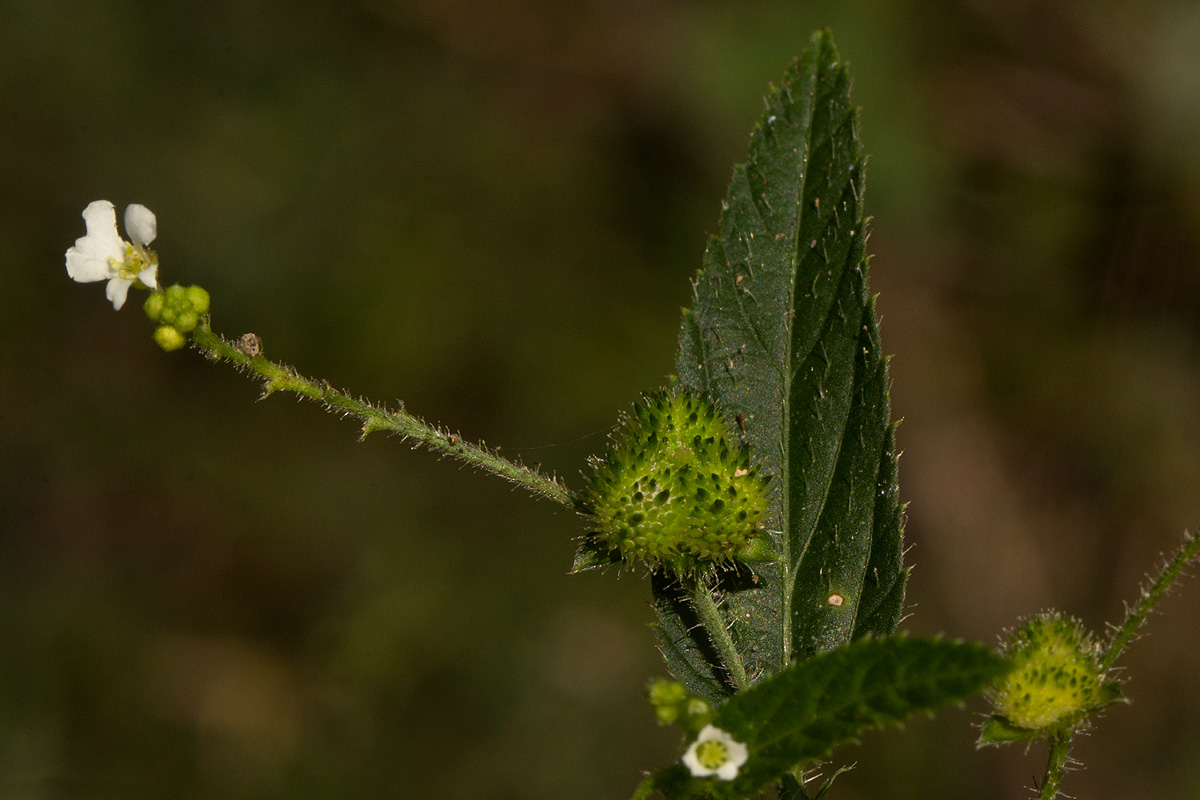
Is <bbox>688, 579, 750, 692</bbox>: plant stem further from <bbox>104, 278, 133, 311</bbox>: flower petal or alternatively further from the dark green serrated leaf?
<bbox>104, 278, 133, 311</bbox>: flower petal

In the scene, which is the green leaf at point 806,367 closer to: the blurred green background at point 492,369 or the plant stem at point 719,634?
the plant stem at point 719,634

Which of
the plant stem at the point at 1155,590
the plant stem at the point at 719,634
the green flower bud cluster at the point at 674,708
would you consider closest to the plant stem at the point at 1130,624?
the plant stem at the point at 1155,590

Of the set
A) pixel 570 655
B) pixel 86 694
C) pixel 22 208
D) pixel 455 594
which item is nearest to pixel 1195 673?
pixel 570 655

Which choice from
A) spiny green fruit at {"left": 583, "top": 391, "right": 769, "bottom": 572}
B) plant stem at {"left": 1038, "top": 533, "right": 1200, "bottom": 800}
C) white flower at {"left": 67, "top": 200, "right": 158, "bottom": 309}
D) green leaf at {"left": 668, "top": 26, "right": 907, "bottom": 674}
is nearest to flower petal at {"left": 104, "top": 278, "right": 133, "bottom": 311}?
white flower at {"left": 67, "top": 200, "right": 158, "bottom": 309}

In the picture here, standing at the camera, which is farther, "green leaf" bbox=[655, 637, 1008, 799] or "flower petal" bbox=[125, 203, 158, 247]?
"flower petal" bbox=[125, 203, 158, 247]

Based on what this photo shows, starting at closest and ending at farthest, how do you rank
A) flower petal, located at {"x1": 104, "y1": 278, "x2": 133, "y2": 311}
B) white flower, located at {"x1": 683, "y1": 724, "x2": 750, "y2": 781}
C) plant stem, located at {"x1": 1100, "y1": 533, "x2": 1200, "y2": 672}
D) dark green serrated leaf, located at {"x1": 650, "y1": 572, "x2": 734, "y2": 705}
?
white flower, located at {"x1": 683, "y1": 724, "x2": 750, "y2": 781}, plant stem, located at {"x1": 1100, "y1": 533, "x2": 1200, "y2": 672}, flower petal, located at {"x1": 104, "y1": 278, "x2": 133, "y2": 311}, dark green serrated leaf, located at {"x1": 650, "y1": 572, "x2": 734, "y2": 705}

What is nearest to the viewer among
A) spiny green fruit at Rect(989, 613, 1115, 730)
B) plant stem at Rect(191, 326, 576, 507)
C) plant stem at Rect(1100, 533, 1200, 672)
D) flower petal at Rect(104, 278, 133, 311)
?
plant stem at Rect(1100, 533, 1200, 672)
